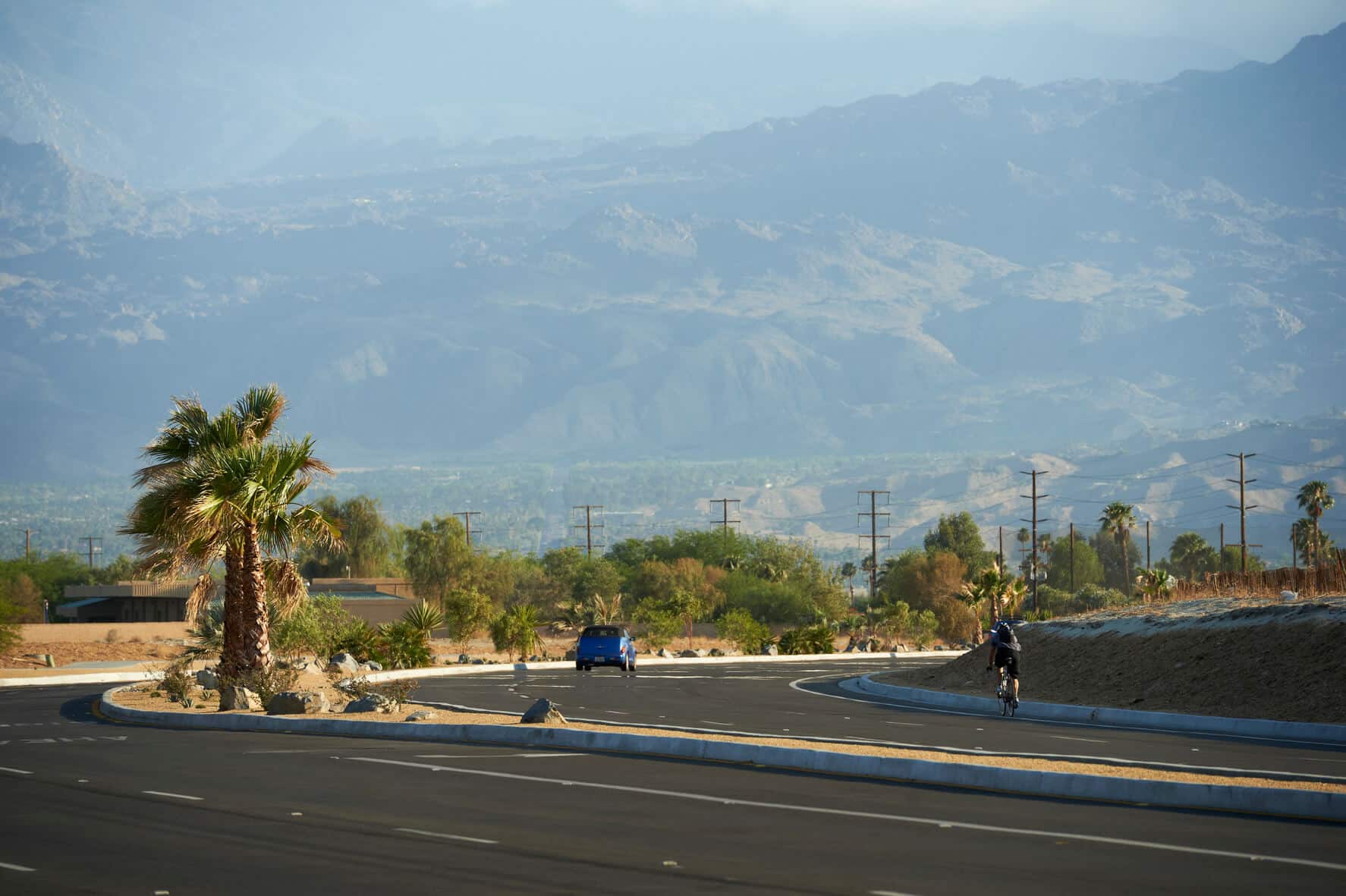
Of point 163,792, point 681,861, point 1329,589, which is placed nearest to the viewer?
point 681,861

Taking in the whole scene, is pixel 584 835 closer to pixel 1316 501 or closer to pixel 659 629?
pixel 659 629

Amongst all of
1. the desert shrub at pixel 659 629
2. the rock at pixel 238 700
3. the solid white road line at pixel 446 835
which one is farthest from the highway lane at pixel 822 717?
the desert shrub at pixel 659 629

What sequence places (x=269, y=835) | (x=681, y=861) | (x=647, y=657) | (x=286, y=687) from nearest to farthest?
(x=681, y=861)
(x=269, y=835)
(x=286, y=687)
(x=647, y=657)

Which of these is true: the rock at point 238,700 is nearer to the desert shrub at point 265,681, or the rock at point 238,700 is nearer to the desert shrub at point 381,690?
the desert shrub at point 265,681

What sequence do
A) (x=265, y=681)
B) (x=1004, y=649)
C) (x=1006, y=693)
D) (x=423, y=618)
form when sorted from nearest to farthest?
(x=265, y=681) < (x=1004, y=649) < (x=1006, y=693) < (x=423, y=618)

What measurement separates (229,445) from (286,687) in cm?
504

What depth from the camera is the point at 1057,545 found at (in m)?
160

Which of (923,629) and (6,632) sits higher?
(6,632)

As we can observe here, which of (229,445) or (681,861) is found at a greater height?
(229,445)

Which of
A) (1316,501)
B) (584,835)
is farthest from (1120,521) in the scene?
(584,835)

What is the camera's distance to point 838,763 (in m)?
18.5

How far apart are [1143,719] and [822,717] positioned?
18.1 ft

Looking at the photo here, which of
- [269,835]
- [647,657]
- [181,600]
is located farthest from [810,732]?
[181,600]

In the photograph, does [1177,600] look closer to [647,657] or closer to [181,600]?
[647,657]
